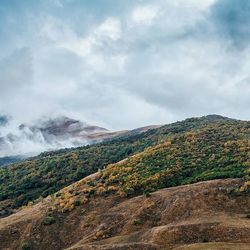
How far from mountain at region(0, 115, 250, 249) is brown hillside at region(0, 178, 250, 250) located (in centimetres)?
10

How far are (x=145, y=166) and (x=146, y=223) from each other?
2388cm

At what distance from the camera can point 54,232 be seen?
6275cm

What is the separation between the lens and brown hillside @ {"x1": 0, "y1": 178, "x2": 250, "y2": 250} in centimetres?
4869

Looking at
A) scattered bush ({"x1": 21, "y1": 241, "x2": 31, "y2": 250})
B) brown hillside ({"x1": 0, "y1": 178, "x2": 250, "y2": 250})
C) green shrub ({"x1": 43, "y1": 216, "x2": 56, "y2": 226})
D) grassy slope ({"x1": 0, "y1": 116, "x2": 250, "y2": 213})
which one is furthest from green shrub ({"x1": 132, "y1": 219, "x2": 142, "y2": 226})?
scattered bush ({"x1": 21, "y1": 241, "x2": 31, "y2": 250})

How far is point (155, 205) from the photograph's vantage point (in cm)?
6278

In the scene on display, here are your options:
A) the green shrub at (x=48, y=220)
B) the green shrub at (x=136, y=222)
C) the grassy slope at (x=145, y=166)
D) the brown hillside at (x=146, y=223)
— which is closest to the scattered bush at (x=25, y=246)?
the brown hillside at (x=146, y=223)

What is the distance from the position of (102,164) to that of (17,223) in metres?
43.8

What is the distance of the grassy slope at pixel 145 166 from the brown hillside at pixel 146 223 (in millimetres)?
6293

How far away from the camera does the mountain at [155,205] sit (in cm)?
5019

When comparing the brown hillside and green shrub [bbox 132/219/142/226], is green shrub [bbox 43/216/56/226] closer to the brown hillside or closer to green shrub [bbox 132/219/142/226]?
the brown hillside

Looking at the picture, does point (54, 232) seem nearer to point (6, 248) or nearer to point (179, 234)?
point (6, 248)

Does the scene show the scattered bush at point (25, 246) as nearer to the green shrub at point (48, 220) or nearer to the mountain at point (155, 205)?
the mountain at point (155, 205)

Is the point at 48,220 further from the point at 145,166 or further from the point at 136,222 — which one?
the point at 145,166

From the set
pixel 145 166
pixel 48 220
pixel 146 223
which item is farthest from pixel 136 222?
pixel 145 166
